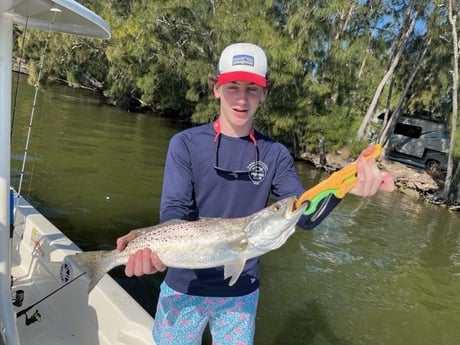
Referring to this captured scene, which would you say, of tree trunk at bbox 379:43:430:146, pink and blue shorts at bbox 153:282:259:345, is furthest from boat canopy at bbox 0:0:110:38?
tree trunk at bbox 379:43:430:146

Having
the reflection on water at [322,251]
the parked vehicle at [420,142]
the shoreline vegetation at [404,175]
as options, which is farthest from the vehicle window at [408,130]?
the reflection on water at [322,251]

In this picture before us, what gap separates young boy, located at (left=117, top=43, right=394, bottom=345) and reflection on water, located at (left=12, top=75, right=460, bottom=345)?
3888mm

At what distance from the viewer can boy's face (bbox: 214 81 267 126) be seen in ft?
8.07

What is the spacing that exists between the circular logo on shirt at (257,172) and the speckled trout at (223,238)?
28 cm

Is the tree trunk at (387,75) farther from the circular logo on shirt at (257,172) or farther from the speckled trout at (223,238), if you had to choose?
the speckled trout at (223,238)

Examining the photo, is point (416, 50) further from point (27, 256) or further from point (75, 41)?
point (27, 256)

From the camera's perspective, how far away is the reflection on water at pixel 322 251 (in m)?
7.06

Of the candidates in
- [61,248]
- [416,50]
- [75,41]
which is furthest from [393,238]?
[75,41]

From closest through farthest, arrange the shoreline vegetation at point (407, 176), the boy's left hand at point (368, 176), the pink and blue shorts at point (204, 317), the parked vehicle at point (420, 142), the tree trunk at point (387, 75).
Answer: the boy's left hand at point (368, 176), the pink and blue shorts at point (204, 317), the shoreline vegetation at point (407, 176), the tree trunk at point (387, 75), the parked vehicle at point (420, 142)

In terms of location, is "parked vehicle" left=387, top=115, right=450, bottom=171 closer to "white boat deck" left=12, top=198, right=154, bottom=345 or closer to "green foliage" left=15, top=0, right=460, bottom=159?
"green foliage" left=15, top=0, right=460, bottom=159

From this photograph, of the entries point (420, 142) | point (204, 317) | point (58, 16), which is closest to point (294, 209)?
point (204, 317)

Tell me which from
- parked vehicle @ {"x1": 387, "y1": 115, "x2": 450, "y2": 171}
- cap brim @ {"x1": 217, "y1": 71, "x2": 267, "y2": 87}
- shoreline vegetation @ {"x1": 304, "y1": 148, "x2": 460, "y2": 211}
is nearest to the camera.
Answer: cap brim @ {"x1": 217, "y1": 71, "x2": 267, "y2": 87}

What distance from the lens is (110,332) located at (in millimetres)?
3971

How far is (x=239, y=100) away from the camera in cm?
246
